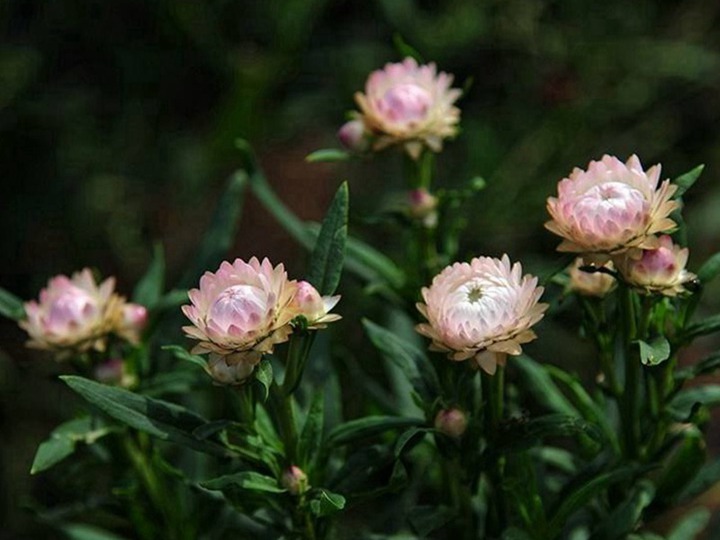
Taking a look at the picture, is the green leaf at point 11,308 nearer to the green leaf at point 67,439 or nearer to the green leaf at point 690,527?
the green leaf at point 67,439

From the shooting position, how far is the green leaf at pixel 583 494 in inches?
49.3

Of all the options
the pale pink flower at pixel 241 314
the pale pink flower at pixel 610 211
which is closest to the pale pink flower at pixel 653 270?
the pale pink flower at pixel 610 211

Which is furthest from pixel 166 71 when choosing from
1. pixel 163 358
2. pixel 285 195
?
pixel 163 358

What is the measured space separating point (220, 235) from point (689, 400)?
618 millimetres

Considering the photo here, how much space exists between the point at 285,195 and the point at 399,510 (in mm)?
1492

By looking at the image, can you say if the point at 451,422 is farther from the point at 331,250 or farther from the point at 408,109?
the point at 408,109

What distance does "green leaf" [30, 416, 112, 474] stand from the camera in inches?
52.4

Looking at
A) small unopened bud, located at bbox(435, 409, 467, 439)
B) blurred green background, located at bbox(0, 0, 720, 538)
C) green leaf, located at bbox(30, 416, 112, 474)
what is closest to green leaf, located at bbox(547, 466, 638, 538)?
small unopened bud, located at bbox(435, 409, 467, 439)

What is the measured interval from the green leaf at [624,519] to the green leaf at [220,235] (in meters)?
0.57

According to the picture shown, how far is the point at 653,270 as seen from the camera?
1.16m

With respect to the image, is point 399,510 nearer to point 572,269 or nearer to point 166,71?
point 572,269

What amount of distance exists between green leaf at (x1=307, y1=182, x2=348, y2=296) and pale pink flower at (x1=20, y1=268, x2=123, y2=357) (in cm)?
28

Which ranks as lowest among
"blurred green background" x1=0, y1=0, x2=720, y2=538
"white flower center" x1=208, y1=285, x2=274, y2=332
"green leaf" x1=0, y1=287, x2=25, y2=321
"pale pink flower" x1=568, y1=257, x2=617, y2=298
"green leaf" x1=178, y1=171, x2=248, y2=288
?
"white flower center" x1=208, y1=285, x2=274, y2=332

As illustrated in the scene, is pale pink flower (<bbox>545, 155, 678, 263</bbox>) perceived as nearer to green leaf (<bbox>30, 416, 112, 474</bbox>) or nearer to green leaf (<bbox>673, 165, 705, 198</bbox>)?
green leaf (<bbox>673, 165, 705, 198</bbox>)
